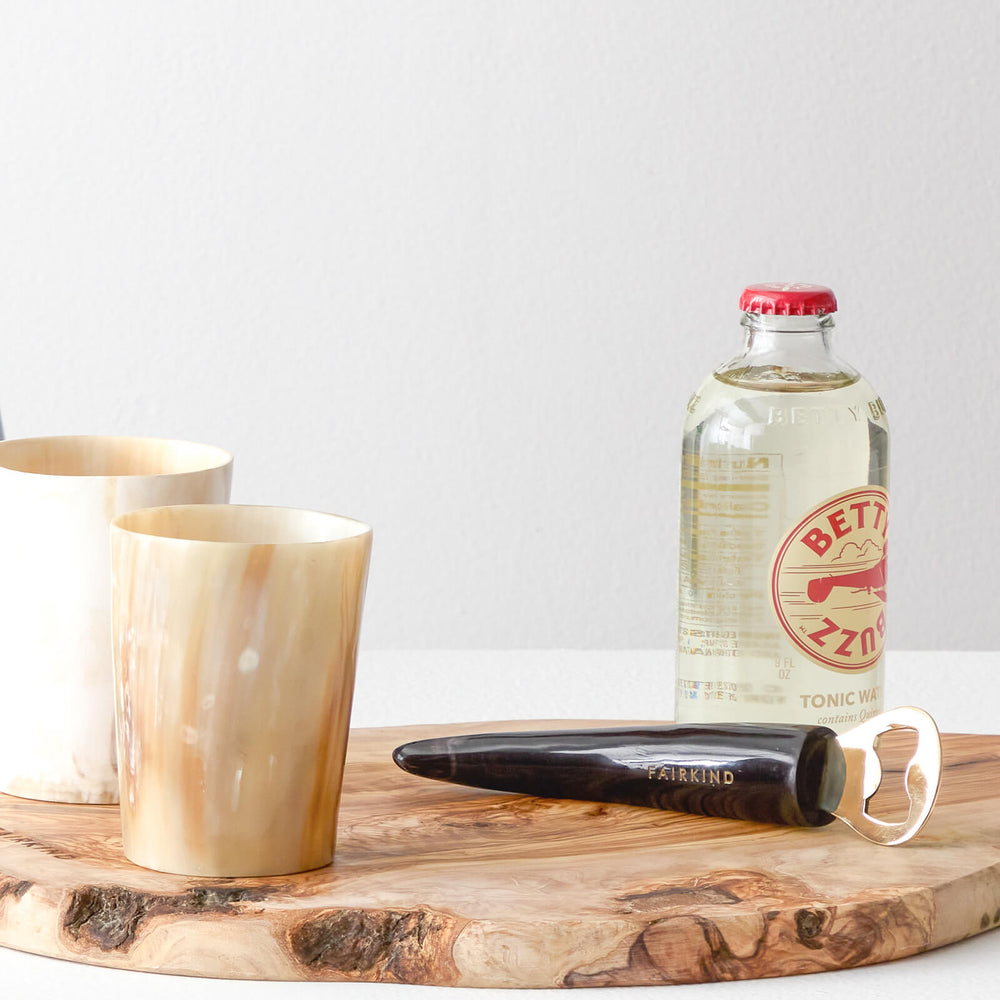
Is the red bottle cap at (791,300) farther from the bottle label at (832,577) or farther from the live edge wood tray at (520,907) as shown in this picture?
the live edge wood tray at (520,907)

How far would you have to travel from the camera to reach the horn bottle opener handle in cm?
56

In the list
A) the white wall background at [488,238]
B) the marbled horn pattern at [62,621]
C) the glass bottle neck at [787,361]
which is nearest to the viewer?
the marbled horn pattern at [62,621]

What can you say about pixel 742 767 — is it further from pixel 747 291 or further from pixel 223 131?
pixel 223 131

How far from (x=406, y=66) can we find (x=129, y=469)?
906 millimetres

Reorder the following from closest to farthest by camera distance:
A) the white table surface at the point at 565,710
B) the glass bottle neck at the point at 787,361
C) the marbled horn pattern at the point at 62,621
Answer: the white table surface at the point at 565,710
the marbled horn pattern at the point at 62,621
the glass bottle neck at the point at 787,361

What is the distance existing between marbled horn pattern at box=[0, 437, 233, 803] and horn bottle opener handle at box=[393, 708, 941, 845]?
0.13 meters

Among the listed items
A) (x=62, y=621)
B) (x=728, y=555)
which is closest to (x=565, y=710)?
(x=728, y=555)

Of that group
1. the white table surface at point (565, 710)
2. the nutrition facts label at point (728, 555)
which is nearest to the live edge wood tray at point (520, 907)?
the white table surface at point (565, 710)

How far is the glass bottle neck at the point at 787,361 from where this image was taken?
2.27 feet

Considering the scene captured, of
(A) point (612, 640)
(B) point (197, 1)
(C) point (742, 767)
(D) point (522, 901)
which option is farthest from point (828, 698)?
(B) point (197, 1)

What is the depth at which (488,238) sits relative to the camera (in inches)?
58.5

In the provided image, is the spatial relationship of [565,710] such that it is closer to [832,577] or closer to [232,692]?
[832,577]

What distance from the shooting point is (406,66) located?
146 centimetres

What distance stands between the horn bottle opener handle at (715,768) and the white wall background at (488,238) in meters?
0.91
